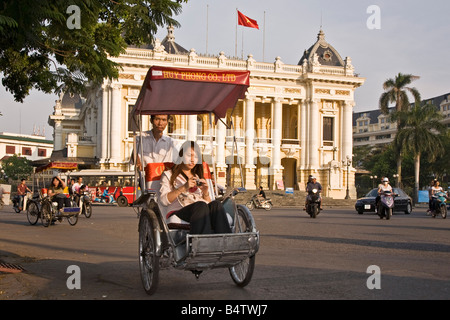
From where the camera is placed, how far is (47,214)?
1669 centimetres

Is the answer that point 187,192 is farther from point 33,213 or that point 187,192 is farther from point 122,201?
point 122,201

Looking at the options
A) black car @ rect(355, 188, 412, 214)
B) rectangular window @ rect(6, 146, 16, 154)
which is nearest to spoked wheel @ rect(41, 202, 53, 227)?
black car @ rect(355, 188, 412, 214)

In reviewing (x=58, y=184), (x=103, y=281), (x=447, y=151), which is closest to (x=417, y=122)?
(x=447, y=151)

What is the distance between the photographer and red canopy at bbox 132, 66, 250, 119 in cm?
657

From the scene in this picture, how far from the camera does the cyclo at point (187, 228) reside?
5559 mm

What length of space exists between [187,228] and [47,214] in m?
11.7

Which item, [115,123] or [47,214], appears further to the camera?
[115,123]

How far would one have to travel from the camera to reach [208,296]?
5.59 meters

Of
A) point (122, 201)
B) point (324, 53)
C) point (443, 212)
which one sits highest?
point (324, 53)

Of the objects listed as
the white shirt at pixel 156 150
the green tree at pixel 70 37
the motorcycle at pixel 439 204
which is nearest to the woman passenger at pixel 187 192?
the white shirt at pixel 156 150

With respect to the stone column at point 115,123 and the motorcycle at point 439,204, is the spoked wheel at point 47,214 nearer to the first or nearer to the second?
the motorcycle at point 439,204

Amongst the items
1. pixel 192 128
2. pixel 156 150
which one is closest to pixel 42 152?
pixel 192 128

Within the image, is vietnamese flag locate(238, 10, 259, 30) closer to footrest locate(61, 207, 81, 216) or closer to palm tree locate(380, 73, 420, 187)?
palm tree locate(380, 73, 420, 187)

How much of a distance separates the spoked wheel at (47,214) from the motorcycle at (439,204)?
15.9m
